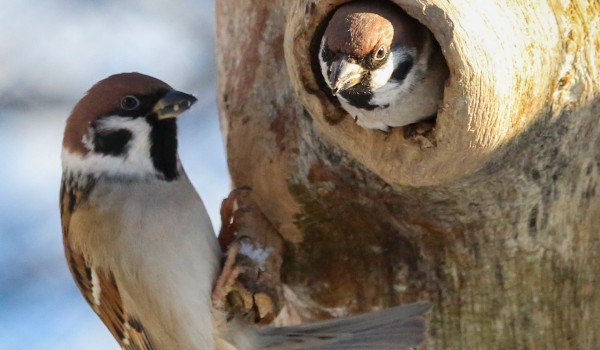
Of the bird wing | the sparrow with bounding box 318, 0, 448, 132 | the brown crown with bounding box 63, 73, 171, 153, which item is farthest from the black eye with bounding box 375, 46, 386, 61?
the bird wing

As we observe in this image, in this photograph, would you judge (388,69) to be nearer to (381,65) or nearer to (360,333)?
(381,65)

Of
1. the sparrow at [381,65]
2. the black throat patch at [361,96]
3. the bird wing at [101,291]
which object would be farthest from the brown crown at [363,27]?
the bird wing at [101,291]

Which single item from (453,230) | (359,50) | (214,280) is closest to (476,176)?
(453,230)

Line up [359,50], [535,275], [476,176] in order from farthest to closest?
[535,275], [476,176], [359,50]

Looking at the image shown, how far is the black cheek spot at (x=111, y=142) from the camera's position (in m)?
2.62

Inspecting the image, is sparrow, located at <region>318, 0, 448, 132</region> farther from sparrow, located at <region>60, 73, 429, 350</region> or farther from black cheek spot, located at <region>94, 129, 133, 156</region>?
black cheek spot, located at <region>94, 129, 133, 156</region>

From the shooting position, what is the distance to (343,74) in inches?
79.4

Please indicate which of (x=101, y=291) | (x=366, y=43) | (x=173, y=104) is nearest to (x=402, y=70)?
(x=366, y=43)

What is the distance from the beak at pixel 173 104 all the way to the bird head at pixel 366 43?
530 mm

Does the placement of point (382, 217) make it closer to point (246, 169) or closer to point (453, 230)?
point (453, 230)

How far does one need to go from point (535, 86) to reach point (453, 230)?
1.44ft

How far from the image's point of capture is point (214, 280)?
2.48 metres

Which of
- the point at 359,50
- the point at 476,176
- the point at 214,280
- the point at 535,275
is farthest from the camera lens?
the point at 214,280

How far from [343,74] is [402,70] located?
0.18 meters
